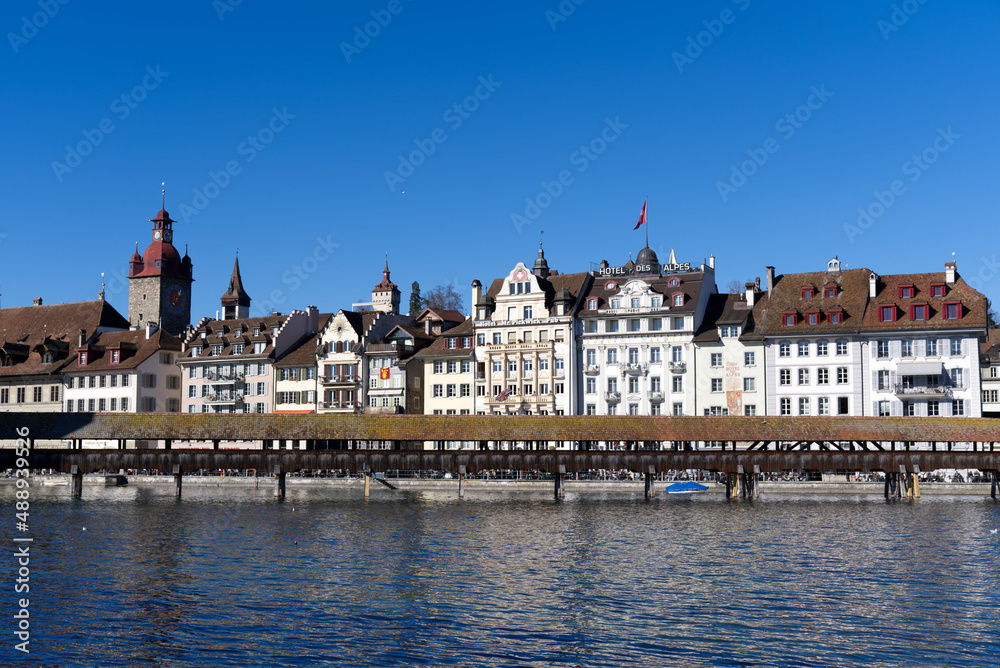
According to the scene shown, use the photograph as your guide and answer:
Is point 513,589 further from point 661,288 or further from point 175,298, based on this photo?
point 175,298

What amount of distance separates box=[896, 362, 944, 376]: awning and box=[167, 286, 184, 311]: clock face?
82.5 meters

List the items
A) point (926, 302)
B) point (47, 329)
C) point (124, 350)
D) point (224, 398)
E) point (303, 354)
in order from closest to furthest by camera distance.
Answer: point (926, 302)
point (303, 354)
point (224, 398)
point (124, 350)
point (47, 329)

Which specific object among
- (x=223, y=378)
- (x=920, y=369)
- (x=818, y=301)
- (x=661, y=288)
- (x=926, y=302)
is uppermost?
(x=661, y=288)

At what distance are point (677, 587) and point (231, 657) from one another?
15374mm

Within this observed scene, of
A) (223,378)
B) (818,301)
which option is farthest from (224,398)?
(818,301)

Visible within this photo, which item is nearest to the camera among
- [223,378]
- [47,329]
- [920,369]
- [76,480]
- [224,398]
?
[76,480]

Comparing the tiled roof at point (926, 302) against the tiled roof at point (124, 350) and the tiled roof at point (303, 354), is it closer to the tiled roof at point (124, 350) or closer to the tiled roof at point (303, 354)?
the tiled roof at point (303, 354)

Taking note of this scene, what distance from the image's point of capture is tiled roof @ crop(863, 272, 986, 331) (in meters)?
79.9

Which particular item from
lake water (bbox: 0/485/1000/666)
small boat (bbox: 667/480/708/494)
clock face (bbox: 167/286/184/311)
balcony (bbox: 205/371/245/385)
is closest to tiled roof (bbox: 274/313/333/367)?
balcony (bbox: 205/371/245/385)

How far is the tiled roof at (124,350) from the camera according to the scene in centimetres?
10650

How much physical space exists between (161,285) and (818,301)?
248 feet

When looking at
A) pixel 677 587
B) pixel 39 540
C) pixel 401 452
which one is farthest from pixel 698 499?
pixel 39 540

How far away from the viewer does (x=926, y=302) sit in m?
81.6

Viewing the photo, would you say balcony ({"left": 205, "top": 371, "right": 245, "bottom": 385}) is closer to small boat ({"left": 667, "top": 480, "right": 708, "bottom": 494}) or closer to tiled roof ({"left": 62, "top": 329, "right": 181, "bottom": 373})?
tiled roof ({"left": 62, "top": 329, "right": 181, "bottom": 373})
